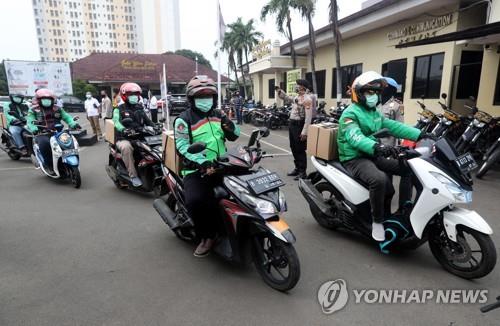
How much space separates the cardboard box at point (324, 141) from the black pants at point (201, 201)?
1397 millimetres

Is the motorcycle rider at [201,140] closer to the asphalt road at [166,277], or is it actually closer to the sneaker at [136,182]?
the asphalt road at [166,277]

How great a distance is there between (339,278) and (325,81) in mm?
17493

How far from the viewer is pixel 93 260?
11.2ft

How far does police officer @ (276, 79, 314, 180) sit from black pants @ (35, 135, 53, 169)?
441 centimetres

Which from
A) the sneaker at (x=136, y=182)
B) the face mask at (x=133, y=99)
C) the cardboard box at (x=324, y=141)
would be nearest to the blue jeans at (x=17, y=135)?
the face mask at (x=133, y=99)

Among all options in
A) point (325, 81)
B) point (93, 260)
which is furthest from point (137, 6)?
point (93, 260)

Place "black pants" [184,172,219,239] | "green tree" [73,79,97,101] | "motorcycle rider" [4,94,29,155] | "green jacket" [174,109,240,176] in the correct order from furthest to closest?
"green tree" [73,79,97,101] < "motorcycle rider" [4,94,29,155] < "green jacket" [174,109,240,176] < "black pants" [184,172,219,239]

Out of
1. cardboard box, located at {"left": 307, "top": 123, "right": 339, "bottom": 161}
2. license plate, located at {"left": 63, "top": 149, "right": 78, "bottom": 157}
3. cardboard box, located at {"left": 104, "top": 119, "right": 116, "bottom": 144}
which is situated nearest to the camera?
cardboard box, located at {"left": 307, "top": 123, "right": 339, "bottom": 161}

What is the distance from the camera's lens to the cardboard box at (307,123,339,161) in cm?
383

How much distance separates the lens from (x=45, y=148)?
6328 mm

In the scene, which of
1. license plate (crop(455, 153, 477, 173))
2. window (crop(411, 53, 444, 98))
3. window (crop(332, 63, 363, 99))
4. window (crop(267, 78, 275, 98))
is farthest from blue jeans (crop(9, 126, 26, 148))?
window (crop(267, 78, 275, 98))

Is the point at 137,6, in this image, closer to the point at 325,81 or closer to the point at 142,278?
the point at 325,81

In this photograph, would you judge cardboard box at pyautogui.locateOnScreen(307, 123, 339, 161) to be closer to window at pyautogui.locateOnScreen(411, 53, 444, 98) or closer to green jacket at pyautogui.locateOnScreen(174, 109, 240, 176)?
green jacket at pyautogui.locateOnScreen(174, 109, 240, 176)
